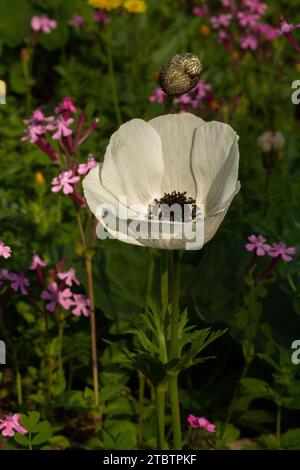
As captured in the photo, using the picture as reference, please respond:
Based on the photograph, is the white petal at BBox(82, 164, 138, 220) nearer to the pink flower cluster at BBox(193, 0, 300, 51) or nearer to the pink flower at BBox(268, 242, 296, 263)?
the pink flower at BBox(268, 242, 296, 263)

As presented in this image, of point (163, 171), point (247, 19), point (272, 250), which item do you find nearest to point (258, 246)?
point (272, 250)

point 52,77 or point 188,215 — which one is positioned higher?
point 52,77

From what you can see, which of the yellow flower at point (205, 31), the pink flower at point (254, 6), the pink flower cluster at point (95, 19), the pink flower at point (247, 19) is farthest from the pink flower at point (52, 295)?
the yellow flower at point (205, 31)

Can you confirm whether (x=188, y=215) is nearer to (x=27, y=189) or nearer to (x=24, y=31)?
(x=27, y=189)

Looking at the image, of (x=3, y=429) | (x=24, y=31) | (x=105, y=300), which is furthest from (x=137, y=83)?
(x=3, y=429)

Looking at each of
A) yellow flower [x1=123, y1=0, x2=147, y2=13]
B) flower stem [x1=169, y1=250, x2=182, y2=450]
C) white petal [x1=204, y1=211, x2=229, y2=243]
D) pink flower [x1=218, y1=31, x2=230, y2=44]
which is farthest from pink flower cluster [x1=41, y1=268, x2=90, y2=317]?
pink flower [x1=218, y1=31, x2=230, y2=44]

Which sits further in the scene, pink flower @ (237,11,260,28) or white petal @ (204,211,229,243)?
pink flower @ (237,11,260,28)
